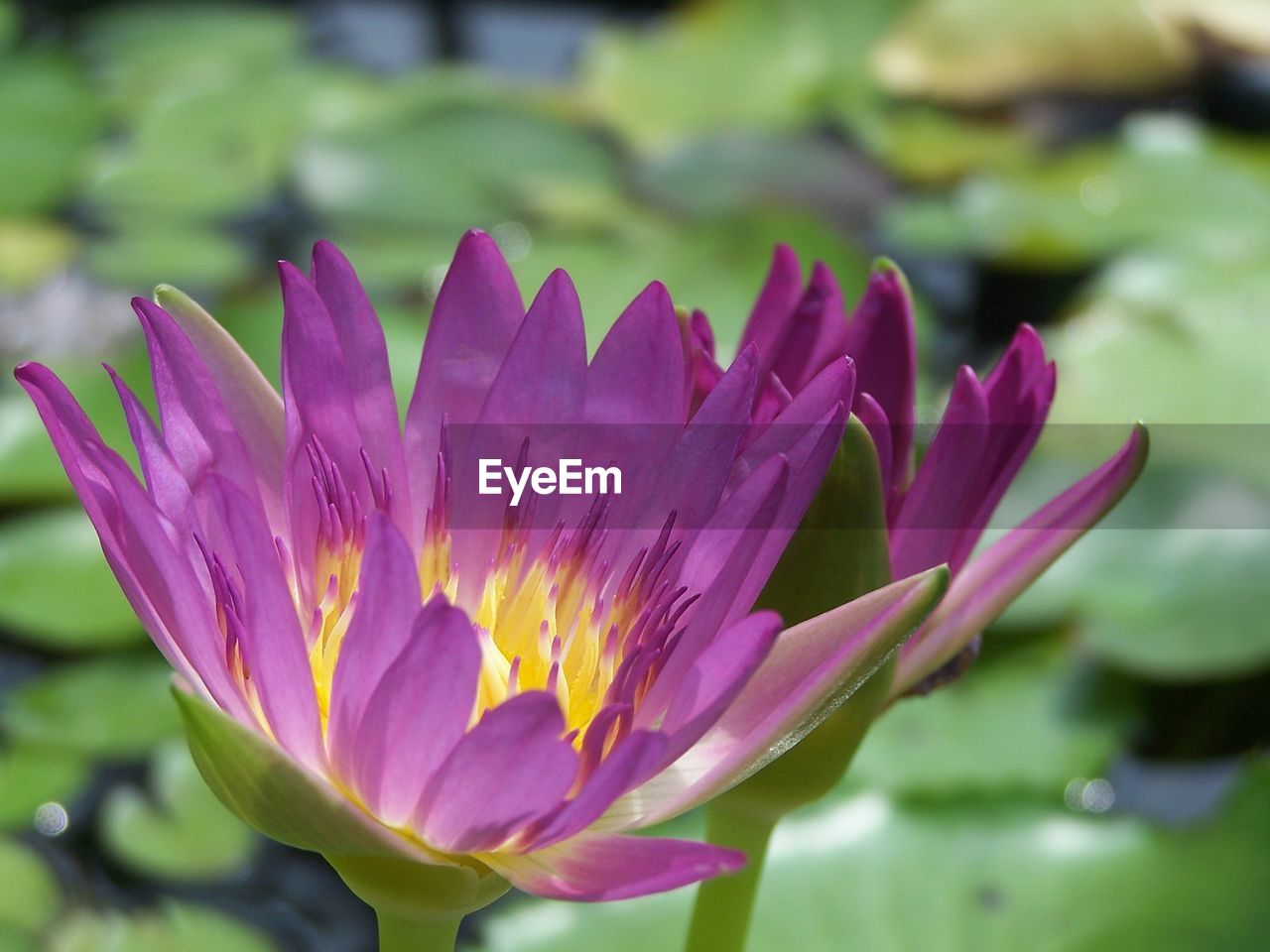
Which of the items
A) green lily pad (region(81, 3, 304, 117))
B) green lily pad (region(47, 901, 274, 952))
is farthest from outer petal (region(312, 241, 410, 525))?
green lily pad (region(81, 3, 304, 117))

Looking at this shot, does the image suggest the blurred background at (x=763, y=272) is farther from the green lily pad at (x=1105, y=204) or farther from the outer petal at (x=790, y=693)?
the outer petal at (x=790, y=693)

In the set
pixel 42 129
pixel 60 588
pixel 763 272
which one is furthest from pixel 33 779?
pixel 42 129

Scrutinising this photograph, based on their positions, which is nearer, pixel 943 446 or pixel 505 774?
pixel 505 774

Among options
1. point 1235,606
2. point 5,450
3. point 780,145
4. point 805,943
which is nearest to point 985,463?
point 805,943

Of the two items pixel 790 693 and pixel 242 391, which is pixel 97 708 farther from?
pixel 790 693

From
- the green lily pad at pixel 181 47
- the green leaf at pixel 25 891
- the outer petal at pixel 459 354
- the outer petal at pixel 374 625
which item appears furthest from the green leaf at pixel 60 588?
the green lily pad at pixel 181 47
